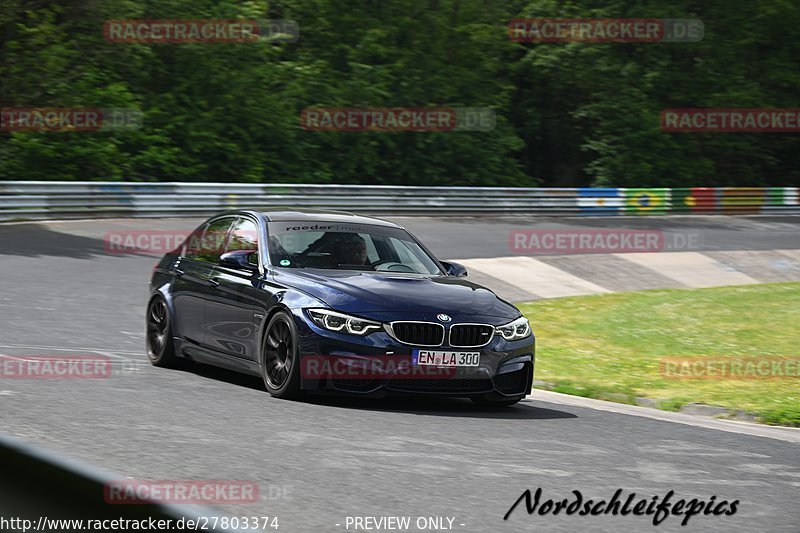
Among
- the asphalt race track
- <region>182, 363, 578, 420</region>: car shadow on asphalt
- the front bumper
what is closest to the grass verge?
the asphalt race track

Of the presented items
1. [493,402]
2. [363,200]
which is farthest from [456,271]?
[363,200]

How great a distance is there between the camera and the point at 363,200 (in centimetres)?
3262

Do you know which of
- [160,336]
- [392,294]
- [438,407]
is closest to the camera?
[392,294]

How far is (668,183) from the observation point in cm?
4772

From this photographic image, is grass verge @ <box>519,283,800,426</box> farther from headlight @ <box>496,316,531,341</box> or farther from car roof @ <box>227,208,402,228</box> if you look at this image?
car roof @ <box>227,208,402,228</box>

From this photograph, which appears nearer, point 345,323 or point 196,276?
point 345,323

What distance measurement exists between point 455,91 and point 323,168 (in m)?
7.76

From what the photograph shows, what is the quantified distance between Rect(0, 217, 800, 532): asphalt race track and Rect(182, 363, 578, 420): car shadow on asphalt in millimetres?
28

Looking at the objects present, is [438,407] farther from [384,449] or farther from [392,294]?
[384,449]

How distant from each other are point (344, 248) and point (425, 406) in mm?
1537

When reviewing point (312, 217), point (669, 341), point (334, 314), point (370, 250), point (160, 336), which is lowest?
point (669, 341)

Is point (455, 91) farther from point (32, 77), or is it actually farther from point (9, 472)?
point (9, 472)

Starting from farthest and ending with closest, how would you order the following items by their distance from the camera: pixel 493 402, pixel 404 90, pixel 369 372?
pixel 404 90
pixel 493 402
pixel 369 372

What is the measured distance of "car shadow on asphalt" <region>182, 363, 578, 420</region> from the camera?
9164 mm
